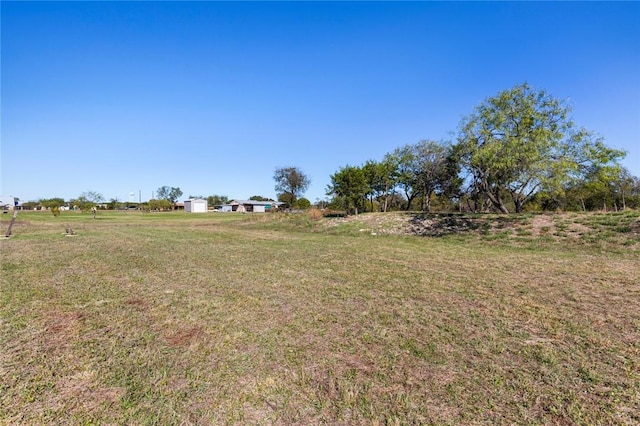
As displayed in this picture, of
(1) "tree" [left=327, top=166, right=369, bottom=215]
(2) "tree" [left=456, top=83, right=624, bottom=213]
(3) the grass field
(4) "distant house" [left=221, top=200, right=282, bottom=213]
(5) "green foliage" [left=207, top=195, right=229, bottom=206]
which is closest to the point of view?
(3) the grass field

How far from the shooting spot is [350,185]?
26.0 m

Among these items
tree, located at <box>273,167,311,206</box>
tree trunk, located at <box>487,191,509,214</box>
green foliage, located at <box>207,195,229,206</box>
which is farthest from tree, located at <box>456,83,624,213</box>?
green foliage, located at <box>207,195,229,206</box>

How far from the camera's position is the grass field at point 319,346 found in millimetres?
2123

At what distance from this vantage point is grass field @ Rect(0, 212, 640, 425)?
2.12m

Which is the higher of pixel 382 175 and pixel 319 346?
pixel 382 175

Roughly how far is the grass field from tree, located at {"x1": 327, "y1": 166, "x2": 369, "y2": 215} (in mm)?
19640

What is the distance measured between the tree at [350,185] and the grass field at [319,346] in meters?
19.6

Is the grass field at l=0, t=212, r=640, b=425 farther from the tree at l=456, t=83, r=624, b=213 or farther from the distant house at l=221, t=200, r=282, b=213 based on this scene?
the distant house at l=221, t=200, r=282, b=213

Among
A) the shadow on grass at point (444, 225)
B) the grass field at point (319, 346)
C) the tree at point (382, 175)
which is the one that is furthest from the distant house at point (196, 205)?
the grass field at point (319, 346)

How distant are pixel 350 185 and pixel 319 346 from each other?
2336cm

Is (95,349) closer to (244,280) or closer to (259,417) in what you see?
(259,417)

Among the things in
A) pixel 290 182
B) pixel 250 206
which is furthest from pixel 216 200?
pixel 290 182

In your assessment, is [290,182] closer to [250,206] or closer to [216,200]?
[250,206]

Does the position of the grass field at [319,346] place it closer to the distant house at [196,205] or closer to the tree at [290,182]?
the tree at [290,182]
